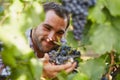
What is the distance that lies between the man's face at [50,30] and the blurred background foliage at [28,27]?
2.19 ft

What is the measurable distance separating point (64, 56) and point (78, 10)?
61 cm

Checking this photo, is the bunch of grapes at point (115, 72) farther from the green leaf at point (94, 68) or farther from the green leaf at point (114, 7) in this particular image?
the green leaf at point (114, 7)

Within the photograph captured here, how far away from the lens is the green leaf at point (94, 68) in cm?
125

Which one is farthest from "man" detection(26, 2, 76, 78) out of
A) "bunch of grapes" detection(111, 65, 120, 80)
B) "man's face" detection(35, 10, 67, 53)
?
"bunch of grapes" detection(111, 65, 120, 80)

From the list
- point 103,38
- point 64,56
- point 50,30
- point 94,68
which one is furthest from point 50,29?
point 103,38

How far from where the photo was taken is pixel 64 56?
1.66 m

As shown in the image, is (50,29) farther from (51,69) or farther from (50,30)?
(51,69)

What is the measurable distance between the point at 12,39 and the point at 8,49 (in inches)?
1.4


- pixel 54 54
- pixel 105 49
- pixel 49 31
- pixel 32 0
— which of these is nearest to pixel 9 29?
pixel 32 0

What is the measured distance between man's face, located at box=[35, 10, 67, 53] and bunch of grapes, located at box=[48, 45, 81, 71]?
0.54 ft

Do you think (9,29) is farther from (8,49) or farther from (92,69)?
(92,69)

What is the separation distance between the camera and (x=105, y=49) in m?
1.12

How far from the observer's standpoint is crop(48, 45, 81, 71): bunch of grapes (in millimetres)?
1607

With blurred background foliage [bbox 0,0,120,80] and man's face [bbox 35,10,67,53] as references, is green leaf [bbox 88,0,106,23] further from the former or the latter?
man's face [bbox 35,10,67,53]
